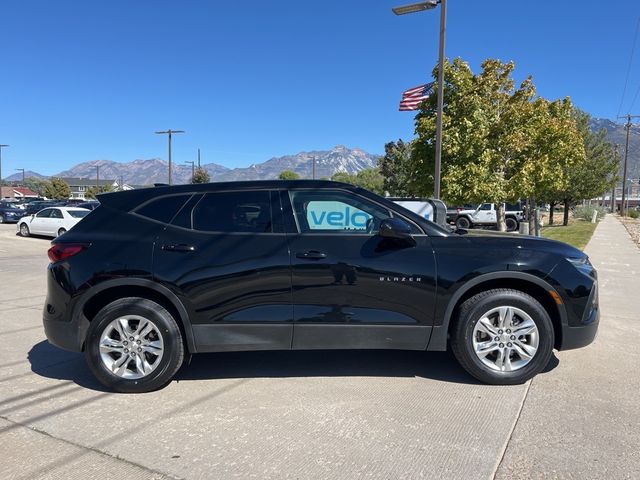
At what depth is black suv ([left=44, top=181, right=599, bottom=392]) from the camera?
391cm

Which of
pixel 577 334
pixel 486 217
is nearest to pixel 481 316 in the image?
pixel 577 334

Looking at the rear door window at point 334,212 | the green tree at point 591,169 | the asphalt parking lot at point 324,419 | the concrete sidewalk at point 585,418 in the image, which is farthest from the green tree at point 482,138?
the green tree at point 591,169

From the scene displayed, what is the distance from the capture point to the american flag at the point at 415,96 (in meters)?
14.8

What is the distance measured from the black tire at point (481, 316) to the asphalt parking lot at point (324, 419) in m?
0.14

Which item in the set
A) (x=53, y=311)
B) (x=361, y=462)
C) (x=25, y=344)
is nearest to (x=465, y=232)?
(x=361, y=462)

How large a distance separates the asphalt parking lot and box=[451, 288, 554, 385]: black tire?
14cm

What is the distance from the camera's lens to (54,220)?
2059cm

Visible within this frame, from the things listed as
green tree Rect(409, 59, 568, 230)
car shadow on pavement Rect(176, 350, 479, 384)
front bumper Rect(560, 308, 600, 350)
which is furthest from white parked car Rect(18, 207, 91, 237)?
front bumper Rect(560, 308, 600, 350)

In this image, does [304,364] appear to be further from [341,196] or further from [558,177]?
[558,177]

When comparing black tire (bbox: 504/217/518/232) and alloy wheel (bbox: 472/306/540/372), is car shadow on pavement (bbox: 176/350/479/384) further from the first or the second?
black tire (bbox: 504/217/518/232)

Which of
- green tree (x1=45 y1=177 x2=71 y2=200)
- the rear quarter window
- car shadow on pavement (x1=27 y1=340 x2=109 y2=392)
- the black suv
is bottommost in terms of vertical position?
car shadow on pavement (x1=27 y1=340 x2=109 y2=392)

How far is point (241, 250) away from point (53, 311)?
166 centimetres

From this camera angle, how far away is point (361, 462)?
114 inches

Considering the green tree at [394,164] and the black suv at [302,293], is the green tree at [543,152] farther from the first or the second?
the green tree at [394,164]
